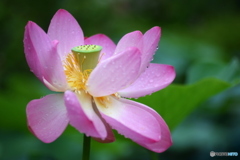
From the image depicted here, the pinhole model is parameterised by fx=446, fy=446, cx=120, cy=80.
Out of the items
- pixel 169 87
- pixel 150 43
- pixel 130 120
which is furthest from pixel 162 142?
pixel 169 87

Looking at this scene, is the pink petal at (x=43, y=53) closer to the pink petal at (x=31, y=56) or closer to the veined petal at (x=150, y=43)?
the pink petal at (x=31, y=56)

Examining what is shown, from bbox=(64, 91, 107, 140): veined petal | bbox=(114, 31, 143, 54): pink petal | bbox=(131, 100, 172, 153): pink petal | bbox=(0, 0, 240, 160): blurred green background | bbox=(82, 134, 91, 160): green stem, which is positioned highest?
bbox=(114, 31, 143, 54): pink petal

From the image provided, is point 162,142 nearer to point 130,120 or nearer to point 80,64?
point 130,120

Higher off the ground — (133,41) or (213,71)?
(133,41)

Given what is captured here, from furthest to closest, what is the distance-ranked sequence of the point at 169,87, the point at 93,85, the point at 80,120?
the point at 169,87 < the point at 93,85 < the point at 80,120

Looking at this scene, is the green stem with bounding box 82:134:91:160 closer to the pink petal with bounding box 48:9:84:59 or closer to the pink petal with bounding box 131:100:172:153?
the pink petal with bounding box 131:100:172:153

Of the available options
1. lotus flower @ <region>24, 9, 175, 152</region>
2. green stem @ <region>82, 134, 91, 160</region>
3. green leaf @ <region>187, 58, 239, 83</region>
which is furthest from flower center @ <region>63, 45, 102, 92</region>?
green leaf @ <region>187, 58, 239, 83</region>

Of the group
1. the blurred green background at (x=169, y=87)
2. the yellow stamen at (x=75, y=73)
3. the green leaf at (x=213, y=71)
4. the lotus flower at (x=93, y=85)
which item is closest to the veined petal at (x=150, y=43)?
the lotus flower at (x=93, y=85)
